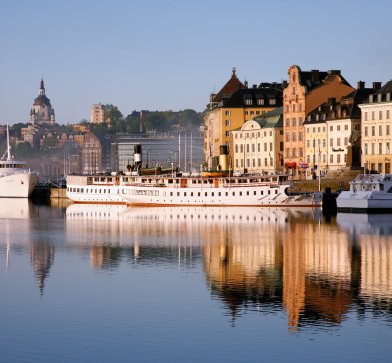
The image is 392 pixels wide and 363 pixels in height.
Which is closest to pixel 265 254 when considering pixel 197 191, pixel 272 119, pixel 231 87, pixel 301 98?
pixel 197 191

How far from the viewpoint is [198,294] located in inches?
1882

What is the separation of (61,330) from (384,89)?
93268mm

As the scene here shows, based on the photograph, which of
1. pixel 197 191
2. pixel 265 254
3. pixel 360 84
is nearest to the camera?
pixel 265 254

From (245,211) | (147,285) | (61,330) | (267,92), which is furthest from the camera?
(267,92)

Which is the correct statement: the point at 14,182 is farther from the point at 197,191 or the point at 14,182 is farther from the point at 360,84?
the point at 360,84

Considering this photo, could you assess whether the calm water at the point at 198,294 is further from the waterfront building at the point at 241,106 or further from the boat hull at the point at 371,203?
the waterfront building at the point at 241,106

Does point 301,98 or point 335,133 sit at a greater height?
point 301,98

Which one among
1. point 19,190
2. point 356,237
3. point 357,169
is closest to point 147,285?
point 356,237

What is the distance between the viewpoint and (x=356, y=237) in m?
73.3

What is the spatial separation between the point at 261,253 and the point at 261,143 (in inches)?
3789

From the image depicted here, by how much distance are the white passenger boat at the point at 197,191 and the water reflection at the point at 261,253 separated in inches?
397

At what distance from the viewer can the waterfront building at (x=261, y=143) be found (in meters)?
156

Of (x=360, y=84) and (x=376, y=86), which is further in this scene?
(x=360, y=84)

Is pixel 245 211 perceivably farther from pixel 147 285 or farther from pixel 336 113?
pixel 147 285
